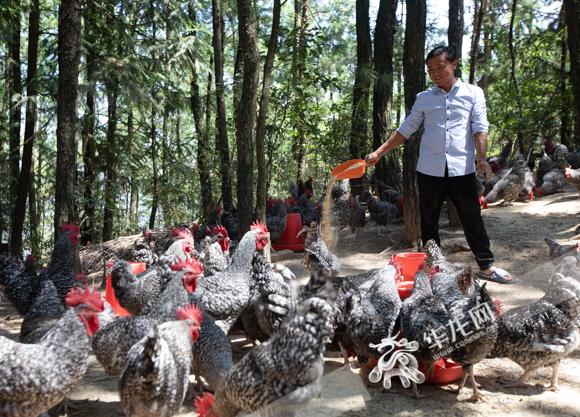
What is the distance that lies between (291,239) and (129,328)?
5846mm

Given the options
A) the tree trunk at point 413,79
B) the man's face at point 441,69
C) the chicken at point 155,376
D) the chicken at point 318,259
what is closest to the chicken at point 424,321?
the chicken at point 155,376

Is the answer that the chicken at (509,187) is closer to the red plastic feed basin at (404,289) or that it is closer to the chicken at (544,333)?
the red plastic feed basin at (404,289)

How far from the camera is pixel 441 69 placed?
17.5ft

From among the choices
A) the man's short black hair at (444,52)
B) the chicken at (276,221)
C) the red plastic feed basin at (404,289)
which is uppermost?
the man's short black hair at (444,52)

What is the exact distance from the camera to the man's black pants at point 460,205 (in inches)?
224

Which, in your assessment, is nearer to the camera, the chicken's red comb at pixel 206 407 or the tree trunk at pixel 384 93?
the chicken's red comb at pixel 206 407

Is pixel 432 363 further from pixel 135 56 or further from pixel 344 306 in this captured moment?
pixel 135 56

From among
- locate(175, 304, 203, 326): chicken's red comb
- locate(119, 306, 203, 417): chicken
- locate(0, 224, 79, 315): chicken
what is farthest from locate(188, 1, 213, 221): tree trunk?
locate(119, 306, 203, 417): chicken

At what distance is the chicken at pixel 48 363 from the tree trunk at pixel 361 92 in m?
8.22

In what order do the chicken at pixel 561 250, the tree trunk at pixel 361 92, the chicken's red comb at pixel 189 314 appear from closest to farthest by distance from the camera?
the chicken's red comb at pixel 189 314 < the chicken at pixel 561 250 < the tree trunk at pixel 361 92

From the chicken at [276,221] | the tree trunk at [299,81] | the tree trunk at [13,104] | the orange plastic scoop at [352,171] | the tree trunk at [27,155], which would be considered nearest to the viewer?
the orange plastic scoop at [352,171]

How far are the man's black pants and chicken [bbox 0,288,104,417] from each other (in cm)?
396

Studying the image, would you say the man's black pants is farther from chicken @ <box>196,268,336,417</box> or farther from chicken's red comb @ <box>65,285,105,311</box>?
chicken's red comb @ <box>65,285,105,311</box>

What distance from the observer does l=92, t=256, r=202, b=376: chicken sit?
11.5 feet
